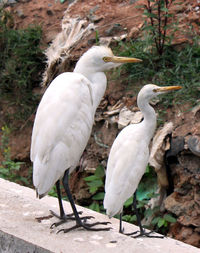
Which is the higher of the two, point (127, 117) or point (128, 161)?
point (128, 161)

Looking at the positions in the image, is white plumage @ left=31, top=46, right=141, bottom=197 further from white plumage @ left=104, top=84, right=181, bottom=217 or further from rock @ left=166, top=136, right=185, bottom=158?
rock @ left=166, top=136, right=185, bottom=158

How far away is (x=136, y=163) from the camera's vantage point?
3371mm

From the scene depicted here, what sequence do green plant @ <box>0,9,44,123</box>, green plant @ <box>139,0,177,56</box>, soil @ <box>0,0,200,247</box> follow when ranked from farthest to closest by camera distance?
green plant @ <box>0,9,44,123</box>
green plant @ <box>139,0,177,56</box>
soil @ <box>0,0,200,247</box>

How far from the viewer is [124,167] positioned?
3.32 metres

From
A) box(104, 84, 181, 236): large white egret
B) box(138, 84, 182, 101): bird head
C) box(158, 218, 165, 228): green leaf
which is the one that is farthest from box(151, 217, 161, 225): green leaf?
box(138, 84, 182, 101): bird head

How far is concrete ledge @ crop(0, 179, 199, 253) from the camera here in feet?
8.95

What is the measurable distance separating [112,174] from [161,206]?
50.3 inches

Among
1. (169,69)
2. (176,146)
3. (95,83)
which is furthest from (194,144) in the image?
(95,83)

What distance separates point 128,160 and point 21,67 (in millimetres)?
3104

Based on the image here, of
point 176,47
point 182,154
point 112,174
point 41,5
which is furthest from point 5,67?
point 112,174

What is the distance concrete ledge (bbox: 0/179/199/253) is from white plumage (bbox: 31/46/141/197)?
0.93ft

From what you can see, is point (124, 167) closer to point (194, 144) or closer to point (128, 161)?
point (128, 161)

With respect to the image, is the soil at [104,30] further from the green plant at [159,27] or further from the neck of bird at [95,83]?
the neck of bird at [95,83]

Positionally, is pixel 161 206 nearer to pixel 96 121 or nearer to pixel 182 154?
pixel 182 154
